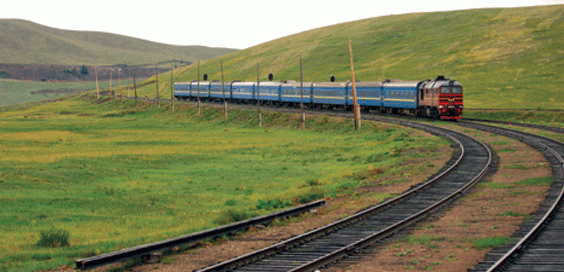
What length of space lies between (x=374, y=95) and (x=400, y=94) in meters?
6.10

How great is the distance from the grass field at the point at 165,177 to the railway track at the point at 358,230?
3819mm

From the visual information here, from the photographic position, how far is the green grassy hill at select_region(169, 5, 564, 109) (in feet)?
332

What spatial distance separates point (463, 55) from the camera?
132875 millimetres

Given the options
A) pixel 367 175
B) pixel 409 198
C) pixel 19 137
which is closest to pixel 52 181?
pixel 367 175

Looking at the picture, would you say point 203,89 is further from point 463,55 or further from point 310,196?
point 310,196

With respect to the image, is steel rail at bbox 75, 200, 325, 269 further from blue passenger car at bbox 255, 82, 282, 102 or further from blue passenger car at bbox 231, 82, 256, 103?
blue passenger car at bbox 231, 82, 256, 103

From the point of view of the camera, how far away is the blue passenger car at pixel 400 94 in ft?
219

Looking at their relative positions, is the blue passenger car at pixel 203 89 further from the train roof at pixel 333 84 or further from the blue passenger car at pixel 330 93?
the train roof at pixel 333 84

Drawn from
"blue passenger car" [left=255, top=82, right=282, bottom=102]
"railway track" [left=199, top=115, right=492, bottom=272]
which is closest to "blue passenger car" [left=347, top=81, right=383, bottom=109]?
"blue passenger car" [left=255, top=82, right=282, bottom=102]

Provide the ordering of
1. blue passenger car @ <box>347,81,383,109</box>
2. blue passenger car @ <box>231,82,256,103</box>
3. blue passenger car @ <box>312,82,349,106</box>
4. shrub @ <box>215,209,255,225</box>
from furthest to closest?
blue passenger car @ <box>231,82,256,103</box> → blue passenger car @ <box>312,82,349,106</box> → blue passenger car @ <box>347,81,383,109</box> → shrub @ <box>215,209,255,225</box>

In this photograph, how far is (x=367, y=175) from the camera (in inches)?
1286

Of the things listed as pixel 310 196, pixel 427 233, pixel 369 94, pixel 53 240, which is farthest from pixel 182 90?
pixel 427 233

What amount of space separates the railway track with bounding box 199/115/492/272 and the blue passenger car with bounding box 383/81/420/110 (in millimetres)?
36134

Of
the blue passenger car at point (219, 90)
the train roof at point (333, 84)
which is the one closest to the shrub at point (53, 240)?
the train roof at point (333, 84)
